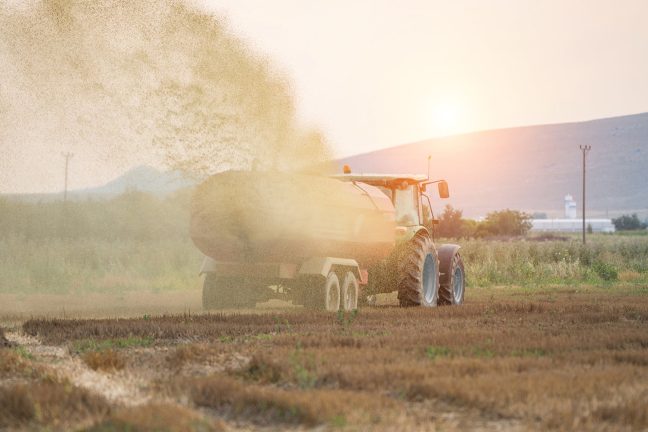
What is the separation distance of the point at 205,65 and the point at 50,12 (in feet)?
10.7

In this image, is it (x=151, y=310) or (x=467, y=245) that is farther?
(x=467, y=245)

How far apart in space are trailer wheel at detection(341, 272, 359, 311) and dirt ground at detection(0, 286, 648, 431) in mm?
3366

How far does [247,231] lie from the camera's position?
18969mm

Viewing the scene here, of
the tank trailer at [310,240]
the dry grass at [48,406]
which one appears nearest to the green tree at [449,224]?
the tank trailer at [310,240]

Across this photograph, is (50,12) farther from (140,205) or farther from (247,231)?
(140,205)

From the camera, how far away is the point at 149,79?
21.6m

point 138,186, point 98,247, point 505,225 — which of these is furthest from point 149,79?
point 138,186

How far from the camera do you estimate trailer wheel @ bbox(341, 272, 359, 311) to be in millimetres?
20688

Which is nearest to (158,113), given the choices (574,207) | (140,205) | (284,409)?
(284,409)

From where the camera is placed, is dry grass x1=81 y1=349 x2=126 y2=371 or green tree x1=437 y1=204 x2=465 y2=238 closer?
dry grass x1=81 y1=349 x2=126 y2=371

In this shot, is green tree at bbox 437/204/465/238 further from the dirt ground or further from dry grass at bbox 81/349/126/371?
dry grass at bbox 81/349/126/371

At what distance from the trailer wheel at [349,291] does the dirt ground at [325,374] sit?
11.0ft

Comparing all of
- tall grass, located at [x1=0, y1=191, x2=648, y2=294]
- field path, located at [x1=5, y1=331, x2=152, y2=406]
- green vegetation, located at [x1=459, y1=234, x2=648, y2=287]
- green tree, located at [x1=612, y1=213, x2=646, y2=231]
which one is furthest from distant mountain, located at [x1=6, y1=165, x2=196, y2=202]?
field path, located at [x1=5, y1=331, x2=152, y2=406]

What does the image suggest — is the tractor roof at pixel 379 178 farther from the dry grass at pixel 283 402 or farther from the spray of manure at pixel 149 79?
the dry grass at pixel 283 402
